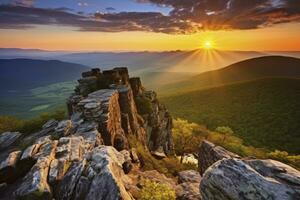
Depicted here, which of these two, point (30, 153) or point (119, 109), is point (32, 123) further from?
point (30, 153)

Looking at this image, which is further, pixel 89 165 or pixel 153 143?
pixel 153 143

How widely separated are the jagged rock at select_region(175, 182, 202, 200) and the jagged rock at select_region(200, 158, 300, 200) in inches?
325

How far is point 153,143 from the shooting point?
69.9m

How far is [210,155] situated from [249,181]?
1160 inches

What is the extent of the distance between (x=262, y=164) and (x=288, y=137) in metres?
118

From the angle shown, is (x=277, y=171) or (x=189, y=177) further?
(x=189, y=177)

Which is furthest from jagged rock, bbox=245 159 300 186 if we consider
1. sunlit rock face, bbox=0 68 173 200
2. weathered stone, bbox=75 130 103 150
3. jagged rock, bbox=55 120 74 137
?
jagged rock, bbox=55 120 74 137

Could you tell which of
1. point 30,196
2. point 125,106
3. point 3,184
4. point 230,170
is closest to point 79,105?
point 125,106

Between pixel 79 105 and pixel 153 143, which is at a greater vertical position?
pixel 79 105

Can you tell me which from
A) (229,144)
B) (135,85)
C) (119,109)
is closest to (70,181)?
(119,109)

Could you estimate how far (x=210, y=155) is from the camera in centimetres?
4541

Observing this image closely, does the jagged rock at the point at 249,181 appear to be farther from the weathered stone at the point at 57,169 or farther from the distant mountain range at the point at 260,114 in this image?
the distant mountain range at the point at 260,114

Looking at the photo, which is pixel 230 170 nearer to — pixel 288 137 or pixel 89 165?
pixel 89 165

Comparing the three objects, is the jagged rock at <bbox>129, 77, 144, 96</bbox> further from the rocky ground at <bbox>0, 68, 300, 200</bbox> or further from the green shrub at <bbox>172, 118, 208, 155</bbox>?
the green shrub at <bbox>172, 118, 208, 155</bbox>
